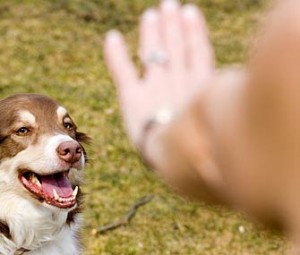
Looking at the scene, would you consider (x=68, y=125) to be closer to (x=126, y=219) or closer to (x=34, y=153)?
(x=34, y=153)

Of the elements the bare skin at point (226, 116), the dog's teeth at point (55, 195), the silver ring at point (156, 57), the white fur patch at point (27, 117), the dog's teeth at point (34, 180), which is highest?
the white fur patch at point (27, 117)

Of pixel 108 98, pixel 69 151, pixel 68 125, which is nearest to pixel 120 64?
pixel 69 151

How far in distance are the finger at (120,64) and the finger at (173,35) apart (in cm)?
9

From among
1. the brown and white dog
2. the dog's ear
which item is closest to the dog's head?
the brown and white dog

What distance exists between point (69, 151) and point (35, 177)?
13.5 inches

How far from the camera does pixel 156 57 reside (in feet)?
4.01

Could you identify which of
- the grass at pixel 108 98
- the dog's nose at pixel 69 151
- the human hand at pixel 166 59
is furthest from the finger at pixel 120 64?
the grass at pixel 108 98

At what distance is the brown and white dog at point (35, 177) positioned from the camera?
4.02 meters

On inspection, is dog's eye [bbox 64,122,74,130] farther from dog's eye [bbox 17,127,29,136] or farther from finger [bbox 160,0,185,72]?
finger [bbox 160,0,185,72]

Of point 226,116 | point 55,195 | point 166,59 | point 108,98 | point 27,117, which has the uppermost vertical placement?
point 108,98

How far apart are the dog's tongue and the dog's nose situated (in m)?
0.20

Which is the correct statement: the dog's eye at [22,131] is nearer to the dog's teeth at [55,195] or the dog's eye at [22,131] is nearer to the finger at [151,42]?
the dog's teeth at [55,195]

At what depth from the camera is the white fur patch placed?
405 centimetres

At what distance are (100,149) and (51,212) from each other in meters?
3.37
